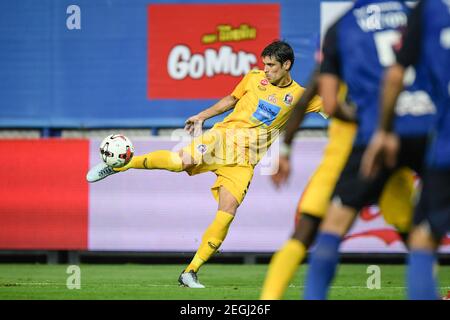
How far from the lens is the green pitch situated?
836 cm

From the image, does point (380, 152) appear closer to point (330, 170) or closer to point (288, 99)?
point (330, 170)

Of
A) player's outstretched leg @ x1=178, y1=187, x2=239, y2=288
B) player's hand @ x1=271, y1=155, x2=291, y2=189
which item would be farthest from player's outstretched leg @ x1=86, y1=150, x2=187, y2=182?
player's hand @ x1=271, y1=155, x2=291, y2=189

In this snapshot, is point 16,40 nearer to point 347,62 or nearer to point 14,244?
point 14,244

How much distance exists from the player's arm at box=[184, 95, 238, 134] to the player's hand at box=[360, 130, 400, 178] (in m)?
4.50

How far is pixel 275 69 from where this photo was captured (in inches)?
382

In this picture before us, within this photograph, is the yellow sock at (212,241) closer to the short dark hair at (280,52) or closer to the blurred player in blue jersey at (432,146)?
the short dark hair at (280,52)

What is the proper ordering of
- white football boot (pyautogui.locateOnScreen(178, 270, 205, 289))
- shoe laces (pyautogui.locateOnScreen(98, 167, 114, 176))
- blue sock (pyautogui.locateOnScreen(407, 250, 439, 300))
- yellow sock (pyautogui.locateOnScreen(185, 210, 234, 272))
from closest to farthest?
blue sock (pyautogui.locateOnScreen(407, 250, 439, 300)), white football boot (pyautogui.locateOnScreen(178, 270, 205, 289)), yellow sock (pyautogui.locateOnScreen(185, 210, 234, 272)), shoe laces (pyautogui.locateOnScreen(98, 167, 114, 176))

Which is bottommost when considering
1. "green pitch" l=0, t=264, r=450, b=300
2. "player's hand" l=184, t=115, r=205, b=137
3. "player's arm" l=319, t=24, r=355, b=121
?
"green pitch" l=0, t=264, r=450, b=300

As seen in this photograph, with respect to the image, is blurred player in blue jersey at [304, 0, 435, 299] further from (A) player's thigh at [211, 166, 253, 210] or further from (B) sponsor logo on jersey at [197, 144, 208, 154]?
(B) sponsor logo on jersey at [197, 144, 208, 154]

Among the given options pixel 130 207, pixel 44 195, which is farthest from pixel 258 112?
pixel 44 195

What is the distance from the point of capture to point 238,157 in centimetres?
988

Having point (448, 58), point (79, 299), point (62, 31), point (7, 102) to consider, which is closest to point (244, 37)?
point (62, 31)

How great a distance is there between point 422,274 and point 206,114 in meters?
4.80

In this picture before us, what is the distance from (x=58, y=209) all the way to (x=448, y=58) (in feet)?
26.3
